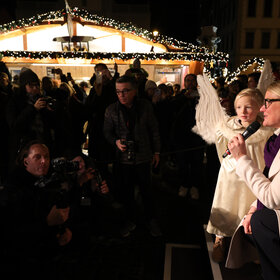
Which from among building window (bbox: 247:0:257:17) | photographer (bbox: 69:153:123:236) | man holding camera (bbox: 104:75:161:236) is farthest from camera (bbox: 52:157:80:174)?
building window (bbox: 247:0:257:17)

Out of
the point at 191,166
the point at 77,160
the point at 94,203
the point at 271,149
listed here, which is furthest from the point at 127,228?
the point at 271,149

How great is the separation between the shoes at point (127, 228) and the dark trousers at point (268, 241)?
6.62 feet

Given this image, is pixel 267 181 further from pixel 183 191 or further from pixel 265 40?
pixel 265 40

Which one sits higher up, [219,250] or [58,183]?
[58,183]

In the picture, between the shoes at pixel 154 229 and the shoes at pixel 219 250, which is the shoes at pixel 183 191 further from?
the shoes at pixel 219 250

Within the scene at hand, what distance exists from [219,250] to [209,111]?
1427mm

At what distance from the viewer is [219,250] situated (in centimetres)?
300

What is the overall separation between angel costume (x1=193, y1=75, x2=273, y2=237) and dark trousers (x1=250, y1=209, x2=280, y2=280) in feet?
2.49

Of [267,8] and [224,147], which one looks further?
[267,8]

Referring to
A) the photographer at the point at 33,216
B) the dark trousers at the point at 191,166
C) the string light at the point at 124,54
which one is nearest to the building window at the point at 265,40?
the string light at the point at 124,54

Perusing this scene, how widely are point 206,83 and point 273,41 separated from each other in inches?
1594

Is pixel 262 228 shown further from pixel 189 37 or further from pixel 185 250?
pixel 189 37

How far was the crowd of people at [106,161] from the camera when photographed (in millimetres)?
2490

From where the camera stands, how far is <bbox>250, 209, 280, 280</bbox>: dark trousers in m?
1.98
